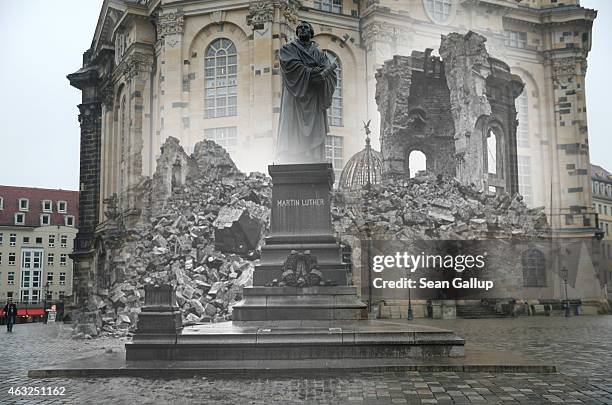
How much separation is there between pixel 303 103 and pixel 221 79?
21176 mm

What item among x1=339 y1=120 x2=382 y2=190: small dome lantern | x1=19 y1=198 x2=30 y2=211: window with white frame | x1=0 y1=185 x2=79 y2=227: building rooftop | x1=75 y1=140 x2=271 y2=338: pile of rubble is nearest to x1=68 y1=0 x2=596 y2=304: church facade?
x1=339 y1=120 x2=382 y2=190: small dome lantern

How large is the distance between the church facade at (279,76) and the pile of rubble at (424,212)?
2552mm

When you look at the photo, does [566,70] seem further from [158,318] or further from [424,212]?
[158,318]

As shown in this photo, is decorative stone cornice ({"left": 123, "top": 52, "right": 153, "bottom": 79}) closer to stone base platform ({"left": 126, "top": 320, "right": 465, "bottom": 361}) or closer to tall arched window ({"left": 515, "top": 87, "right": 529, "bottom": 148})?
tall arched window ({"left": 515, "top": 87, "right": 529, "bottom": 148})

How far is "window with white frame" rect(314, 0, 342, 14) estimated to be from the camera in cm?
3609

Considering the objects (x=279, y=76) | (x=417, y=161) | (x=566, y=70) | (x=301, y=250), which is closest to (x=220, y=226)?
(x=279, y=76)

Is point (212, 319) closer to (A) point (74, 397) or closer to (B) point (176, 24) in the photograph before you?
(A) point (74, 397)

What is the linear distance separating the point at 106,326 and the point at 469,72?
2405cm

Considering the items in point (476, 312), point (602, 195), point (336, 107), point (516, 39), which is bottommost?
point (476, 312)

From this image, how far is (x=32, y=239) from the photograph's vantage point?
241ft

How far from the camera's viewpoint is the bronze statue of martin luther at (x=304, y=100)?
14.2 meters

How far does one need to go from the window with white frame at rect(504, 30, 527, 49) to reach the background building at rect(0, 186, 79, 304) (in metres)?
48.7

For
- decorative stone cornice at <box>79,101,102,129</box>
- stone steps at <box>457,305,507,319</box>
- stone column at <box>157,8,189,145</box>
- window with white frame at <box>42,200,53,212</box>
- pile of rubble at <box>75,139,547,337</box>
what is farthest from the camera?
window with white frame at <box>42,200,53,212</box>

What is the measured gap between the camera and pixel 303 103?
14422 millimetres
